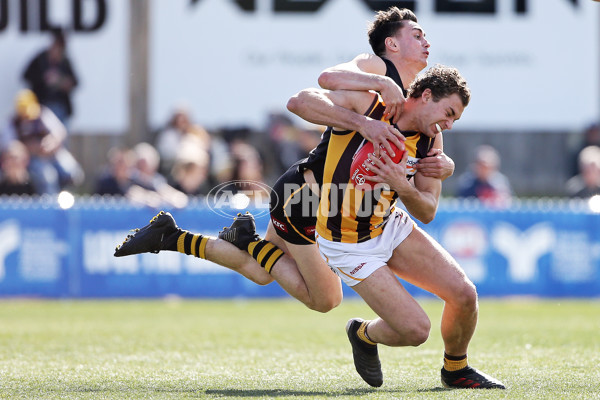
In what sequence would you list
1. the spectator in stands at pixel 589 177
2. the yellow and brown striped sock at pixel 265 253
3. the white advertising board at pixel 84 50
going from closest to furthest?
the yellow and brown striped sock at pixel 265 253
the spectator in stands at pixel 589 177
the white advertising board at pixel 84 50

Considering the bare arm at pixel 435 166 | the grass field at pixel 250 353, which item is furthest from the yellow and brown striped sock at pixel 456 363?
the bare arm at pixel 435 166

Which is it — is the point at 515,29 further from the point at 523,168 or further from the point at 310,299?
the point at 310,299

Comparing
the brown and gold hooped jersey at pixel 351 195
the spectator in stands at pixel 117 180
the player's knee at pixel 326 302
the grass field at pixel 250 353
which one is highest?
the brown and gold hooped jersey at pixel 351 195

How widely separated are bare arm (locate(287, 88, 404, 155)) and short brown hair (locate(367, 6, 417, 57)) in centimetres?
59

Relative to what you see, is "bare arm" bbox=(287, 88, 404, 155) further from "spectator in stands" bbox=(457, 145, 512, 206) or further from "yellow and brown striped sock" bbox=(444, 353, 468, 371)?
"spectator in stands" bbox=(457, 145, 512, 206)

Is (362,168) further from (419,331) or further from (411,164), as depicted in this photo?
(419,331)

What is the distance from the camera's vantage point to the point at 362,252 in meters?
5.51

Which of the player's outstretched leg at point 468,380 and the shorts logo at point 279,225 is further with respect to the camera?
the shorts logo at point 279,225

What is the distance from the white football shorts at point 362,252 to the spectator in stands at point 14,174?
693 centimetres

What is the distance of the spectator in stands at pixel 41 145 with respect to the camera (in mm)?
12186

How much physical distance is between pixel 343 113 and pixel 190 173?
657cm

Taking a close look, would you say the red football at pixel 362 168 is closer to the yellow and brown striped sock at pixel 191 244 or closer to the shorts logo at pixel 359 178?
the shorts logo at pixel 359 178

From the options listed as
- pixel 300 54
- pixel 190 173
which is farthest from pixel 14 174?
pixel 300 54

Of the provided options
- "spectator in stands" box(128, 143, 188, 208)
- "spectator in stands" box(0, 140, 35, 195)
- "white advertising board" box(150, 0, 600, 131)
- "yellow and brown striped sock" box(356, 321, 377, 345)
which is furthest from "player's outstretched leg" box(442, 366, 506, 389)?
"white advertising board" box(150, 0, 600, 131)
